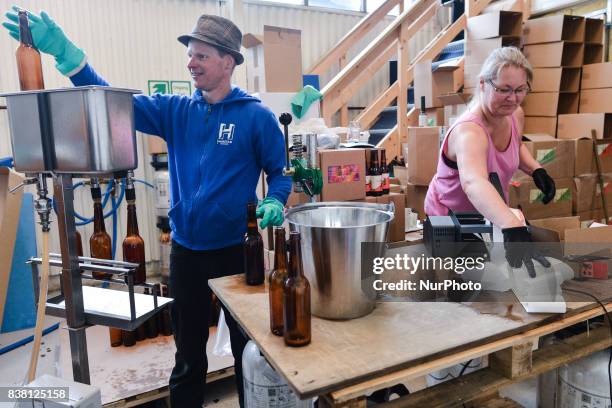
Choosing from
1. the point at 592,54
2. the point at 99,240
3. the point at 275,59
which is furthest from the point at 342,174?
the point at 592,54

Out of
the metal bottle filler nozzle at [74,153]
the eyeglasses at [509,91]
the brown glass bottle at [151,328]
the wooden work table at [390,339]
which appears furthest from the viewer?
the brown glass bottle at [151,328]

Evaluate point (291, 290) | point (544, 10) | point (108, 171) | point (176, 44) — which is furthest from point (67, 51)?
point (544, 10)

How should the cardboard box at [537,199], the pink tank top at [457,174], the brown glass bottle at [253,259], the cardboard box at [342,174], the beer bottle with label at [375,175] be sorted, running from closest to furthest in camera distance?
1. the brown glass bottle at [253,259]
2. the pink tank top at [457,174]
3. the cardboard box at [342,174]
4. the beer bottle with label at [375,175]
5. the cardboard box at [537,199]

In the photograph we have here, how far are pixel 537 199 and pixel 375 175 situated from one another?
1.29 m

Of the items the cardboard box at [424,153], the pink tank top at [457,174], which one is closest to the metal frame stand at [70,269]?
the pink tank top at [457,174]

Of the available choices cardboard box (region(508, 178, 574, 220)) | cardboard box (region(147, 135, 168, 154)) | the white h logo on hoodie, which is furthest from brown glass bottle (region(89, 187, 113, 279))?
cardboard box (region(508, 178, 574, 220))

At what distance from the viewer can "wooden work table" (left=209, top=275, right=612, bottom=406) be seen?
35.1 inches

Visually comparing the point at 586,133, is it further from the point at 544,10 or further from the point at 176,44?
the point at 176,44

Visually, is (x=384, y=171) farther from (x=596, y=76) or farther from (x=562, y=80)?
(x=596, y=76)

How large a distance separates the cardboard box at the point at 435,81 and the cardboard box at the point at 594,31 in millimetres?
1048

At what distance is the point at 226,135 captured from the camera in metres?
1.74

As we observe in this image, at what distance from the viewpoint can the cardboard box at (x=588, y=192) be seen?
3.28 m

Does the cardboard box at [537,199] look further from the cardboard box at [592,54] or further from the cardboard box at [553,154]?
the cardboard box at [592,54]

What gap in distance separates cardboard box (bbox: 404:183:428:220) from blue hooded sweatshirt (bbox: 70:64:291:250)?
1519 mm
